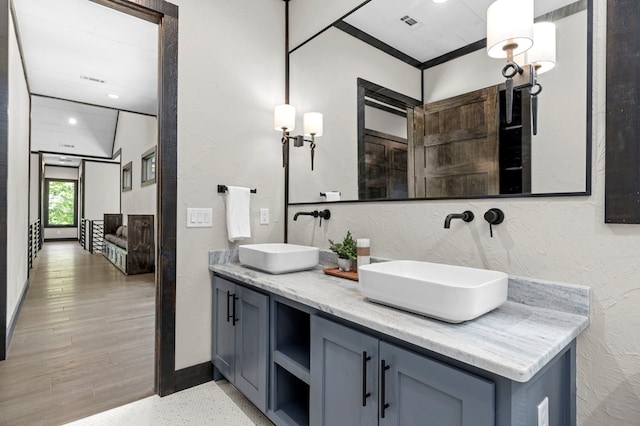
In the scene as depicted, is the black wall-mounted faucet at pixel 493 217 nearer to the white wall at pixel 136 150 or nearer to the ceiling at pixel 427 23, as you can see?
the ceiling at pixel 427 23

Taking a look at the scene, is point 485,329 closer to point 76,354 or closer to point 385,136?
point 385,136

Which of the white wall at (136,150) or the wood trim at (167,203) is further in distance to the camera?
the white wall at (136,150)

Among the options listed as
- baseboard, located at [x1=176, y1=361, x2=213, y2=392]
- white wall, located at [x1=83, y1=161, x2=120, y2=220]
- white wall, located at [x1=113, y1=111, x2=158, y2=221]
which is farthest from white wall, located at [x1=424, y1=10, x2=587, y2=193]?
white wall, located at [x1=83, y1=161, x2=120, y2=220]

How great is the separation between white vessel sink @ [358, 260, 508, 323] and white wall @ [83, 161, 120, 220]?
37.0ft

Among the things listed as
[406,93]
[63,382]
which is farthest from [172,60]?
[63,382]

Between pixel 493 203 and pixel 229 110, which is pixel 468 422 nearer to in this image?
pixel 493 203

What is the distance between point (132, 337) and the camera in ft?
9.89

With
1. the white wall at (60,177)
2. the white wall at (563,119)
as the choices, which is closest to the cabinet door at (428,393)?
the white wall at (563,119)

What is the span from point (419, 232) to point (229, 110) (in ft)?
5.02

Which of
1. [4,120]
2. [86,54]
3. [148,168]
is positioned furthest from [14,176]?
[148,168]

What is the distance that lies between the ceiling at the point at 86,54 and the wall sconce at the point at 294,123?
5.74 feet

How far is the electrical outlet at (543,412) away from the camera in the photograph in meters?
0.96

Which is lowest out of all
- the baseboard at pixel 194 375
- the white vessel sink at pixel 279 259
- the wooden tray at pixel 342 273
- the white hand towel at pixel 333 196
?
the baseboard at pixel 194 375

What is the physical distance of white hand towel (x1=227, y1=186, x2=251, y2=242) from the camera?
7.40 ft
